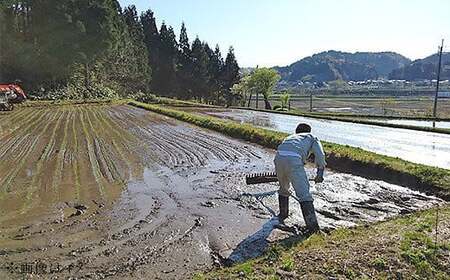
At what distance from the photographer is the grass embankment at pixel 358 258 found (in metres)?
3.82

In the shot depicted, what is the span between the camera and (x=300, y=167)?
5184 millimetres

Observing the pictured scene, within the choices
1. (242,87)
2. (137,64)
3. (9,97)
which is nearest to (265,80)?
(242,87)

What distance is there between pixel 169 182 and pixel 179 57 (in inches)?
2208

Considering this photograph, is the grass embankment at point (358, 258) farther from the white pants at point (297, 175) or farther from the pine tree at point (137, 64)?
the pine tree at point (137, 64)

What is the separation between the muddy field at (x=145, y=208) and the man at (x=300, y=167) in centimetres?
43

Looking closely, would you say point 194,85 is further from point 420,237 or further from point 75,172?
point 420,237

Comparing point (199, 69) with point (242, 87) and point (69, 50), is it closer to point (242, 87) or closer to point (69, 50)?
point (242, 87)

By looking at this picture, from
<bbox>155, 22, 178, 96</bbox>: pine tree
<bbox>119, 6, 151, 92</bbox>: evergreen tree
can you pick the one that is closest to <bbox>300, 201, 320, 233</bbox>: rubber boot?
<bbox>119, 6, 151, 92</bbox>: evergreen tree

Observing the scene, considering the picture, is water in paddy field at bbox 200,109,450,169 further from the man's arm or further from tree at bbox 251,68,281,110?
tree at bbox 251,68,281,110

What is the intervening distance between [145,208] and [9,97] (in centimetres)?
2520

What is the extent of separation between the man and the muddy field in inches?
16.9

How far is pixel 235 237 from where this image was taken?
203 inches

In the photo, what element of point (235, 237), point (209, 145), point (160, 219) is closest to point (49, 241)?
point (160, 219)

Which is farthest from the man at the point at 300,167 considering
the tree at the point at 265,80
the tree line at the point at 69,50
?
the tree at the point at 265,80
